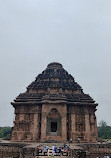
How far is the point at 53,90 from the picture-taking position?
2352 centimetres

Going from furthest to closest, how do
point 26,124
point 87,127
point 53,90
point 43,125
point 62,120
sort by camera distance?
1. point 53,90
2. point 26,124
3. point 87,127
4. point 62,120
5. point 43,125

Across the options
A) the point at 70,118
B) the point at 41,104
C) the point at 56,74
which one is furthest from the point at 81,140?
the point at 56,74

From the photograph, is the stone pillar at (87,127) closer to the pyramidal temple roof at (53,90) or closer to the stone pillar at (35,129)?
the pyramidal temple roof at (53,90)

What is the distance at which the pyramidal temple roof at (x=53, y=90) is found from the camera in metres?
21.2

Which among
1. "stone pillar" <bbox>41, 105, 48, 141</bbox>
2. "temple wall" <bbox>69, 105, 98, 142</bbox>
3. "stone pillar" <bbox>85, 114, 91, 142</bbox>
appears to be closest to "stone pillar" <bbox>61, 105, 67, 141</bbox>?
"temple wall" <bbox>69, 105, 98, 142</bbox>

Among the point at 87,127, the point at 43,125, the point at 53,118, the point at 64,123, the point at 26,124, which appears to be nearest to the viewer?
the point at 43,125

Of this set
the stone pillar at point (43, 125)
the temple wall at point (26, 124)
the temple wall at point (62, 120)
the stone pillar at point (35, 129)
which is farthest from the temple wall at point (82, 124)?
the temple wall at point (26, 124)

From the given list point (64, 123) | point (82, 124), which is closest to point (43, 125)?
point (64, 123)

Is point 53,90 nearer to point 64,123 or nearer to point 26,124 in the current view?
point 64,123

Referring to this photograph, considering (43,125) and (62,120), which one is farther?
(62,120)

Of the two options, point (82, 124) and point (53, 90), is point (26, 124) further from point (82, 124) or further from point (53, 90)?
point (82, 124)

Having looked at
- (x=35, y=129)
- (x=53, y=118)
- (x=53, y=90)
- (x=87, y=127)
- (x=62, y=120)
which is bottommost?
(x=35, y=129)

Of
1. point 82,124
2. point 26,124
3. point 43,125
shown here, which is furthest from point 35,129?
point 82,124

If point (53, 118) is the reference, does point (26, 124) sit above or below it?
below
